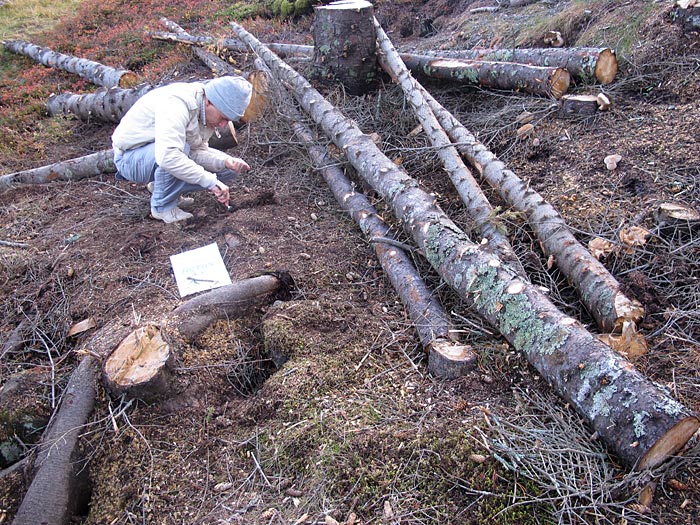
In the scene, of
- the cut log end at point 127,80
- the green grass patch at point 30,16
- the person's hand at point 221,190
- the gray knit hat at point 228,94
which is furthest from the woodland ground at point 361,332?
the green grass patch at point 30,16

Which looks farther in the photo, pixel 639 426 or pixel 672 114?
pixel 672 114

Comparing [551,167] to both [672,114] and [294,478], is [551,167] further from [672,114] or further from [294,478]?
[294,478]

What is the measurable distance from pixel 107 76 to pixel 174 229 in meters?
4.62

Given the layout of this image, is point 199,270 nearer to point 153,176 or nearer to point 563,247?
point 153,176

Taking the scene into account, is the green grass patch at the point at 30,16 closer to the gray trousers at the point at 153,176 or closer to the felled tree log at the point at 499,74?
the gray trousers at the point at 153,176

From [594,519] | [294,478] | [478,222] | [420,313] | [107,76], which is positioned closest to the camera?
[594,519]

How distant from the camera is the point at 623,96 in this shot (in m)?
4.11

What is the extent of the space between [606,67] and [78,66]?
7.72m

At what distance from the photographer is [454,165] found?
368 centimetres

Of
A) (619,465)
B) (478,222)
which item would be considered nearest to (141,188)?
(478,222)

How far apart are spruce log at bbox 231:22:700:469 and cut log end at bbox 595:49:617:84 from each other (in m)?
2.25

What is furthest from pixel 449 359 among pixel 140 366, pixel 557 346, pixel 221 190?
pixel 221 190

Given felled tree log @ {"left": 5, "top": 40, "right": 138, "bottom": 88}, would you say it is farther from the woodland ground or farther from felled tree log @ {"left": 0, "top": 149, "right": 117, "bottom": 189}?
felled tree log @ {"left": 0, "top": 149, "right": 117, "bottom": 189}

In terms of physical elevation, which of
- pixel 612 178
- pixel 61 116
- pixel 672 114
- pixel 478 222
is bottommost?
pixel 61 116
